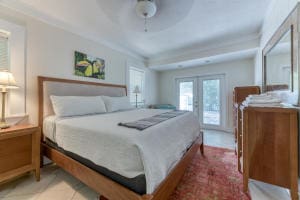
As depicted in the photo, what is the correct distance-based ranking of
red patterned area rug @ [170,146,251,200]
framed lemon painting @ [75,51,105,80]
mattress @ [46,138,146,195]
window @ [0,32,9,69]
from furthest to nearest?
1. framed lemon painting @ [75,51,105,80]
2. window @ [0,32,9,69]
3. red patterned area rug @ [170,146,251,200]
4. mattress @ [46,138,146,195]

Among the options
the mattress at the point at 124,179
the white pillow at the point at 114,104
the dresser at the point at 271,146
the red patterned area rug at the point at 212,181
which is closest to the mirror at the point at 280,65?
the dresser at the point at 271,146

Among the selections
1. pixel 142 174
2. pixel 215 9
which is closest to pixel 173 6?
pixel 215 9

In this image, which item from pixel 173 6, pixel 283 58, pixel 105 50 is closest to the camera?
pixel 283 58

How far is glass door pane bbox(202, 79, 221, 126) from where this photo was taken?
4660 millimetres

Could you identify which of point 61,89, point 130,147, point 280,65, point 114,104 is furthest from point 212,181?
point 61,89

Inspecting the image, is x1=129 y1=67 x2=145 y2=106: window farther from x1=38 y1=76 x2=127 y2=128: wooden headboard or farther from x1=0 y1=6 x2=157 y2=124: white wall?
x1=0 y1=6 x2=157 y2=124: white wall

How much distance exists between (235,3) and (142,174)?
2678mm

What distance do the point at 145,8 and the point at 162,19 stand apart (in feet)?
1.40

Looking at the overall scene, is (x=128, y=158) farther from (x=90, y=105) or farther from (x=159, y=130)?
(x=90, y=105)

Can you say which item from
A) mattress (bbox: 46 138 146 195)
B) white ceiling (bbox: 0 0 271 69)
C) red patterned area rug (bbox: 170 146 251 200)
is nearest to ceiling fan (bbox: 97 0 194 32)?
white ceiling (bbox: 0 0 271 69)

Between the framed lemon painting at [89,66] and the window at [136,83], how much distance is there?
1.14m

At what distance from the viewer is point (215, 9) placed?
2.27m

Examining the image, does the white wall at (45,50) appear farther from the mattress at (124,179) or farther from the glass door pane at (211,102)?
the glass door pane at (211,102)

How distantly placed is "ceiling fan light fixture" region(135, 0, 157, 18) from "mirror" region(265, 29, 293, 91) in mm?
1616
